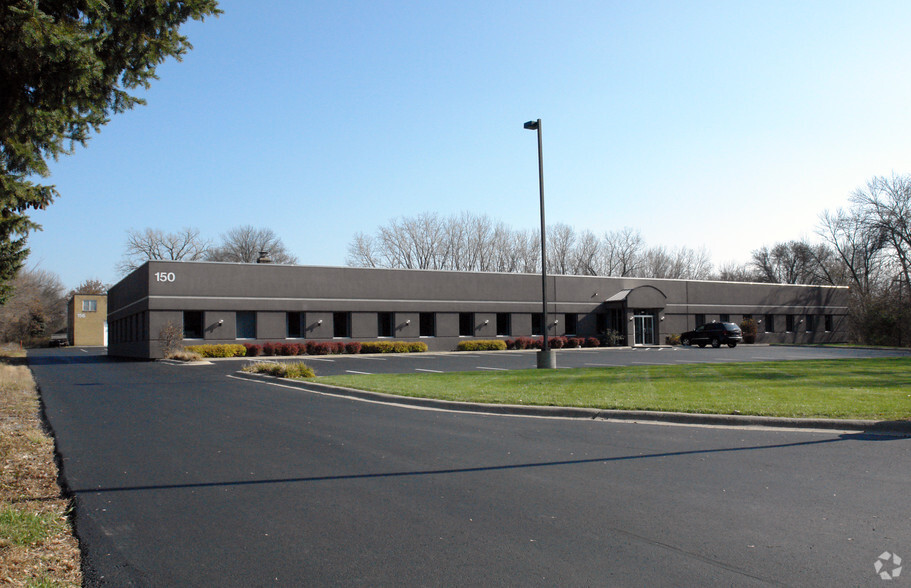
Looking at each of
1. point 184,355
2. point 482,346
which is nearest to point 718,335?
point 482,346

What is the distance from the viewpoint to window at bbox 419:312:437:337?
149 feet

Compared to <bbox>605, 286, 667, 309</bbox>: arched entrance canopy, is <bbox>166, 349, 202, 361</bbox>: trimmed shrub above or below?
below

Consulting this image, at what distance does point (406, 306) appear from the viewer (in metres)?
44.5

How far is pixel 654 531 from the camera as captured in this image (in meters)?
5.27

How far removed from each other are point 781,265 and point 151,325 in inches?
3271

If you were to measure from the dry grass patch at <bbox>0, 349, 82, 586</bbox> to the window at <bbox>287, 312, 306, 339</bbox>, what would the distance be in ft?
101

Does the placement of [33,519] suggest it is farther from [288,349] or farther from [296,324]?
[296,324]

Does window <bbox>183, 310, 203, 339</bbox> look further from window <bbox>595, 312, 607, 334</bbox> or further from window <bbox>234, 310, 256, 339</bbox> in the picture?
window <bbox>595, 312, 607, 334</bbox>

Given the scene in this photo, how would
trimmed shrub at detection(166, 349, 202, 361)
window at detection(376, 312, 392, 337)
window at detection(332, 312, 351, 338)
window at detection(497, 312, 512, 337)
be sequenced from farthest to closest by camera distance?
window at detection(497, 312, 512, 337) → window at detection(376, 312, 392, 337) → window at detection(332, 312, 351, 338) → trimmed shrub at detection(166, 349, 202, 361)

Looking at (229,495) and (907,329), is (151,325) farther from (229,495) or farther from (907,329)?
→ (907,329)

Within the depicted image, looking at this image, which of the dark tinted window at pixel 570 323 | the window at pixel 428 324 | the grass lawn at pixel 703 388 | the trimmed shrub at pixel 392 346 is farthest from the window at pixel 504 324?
the grass lawn at pixel 703 388

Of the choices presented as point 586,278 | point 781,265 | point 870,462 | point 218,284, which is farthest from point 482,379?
point 781,265

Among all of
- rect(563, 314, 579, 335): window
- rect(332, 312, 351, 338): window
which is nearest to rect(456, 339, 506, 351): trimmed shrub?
rect(563, 314, 579, 335): window

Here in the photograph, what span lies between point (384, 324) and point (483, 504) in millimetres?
38551
